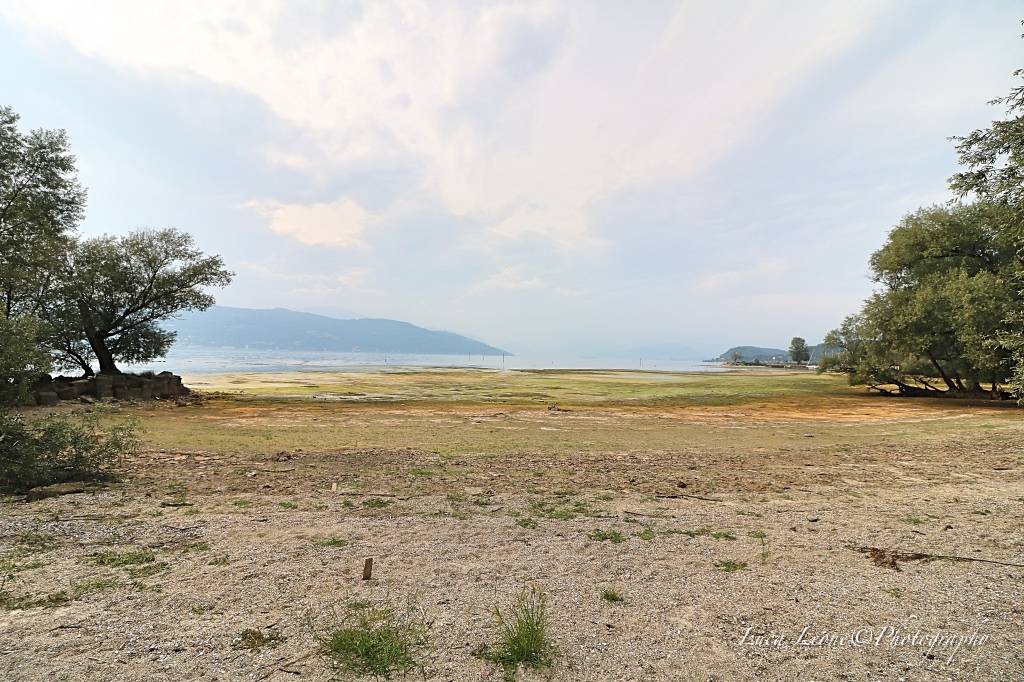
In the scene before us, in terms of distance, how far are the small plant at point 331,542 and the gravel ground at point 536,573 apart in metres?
0.13

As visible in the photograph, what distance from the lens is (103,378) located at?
33094 millimetres

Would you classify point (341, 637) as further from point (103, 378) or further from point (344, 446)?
point (103, 378)

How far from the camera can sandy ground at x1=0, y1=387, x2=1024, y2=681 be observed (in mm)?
4617

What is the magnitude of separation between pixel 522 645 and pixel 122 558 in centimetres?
590

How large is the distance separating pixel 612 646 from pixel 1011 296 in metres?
40.1

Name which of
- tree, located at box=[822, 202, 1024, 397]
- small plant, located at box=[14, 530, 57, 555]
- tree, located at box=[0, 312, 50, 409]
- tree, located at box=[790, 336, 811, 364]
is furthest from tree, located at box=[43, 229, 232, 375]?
tree, located at box=[790, 336, 811, 364]

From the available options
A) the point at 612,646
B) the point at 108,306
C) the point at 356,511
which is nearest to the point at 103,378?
the point at 108,306

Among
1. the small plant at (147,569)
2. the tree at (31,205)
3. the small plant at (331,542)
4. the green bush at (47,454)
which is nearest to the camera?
the small plant at (147,569)

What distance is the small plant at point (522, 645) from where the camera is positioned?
4.54m

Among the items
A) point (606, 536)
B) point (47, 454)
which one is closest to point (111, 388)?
point (47, 454)

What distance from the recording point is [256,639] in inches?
191

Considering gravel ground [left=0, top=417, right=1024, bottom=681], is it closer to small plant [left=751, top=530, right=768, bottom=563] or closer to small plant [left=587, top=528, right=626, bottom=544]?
small plant [left=751, top=530, right=768, bottom=563]

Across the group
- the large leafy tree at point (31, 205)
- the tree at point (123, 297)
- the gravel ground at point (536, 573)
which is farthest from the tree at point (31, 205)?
the gravel ground at point (536, 573)

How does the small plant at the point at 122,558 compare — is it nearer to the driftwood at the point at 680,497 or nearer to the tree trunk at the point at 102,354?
the driftwood at the point at 680,497
